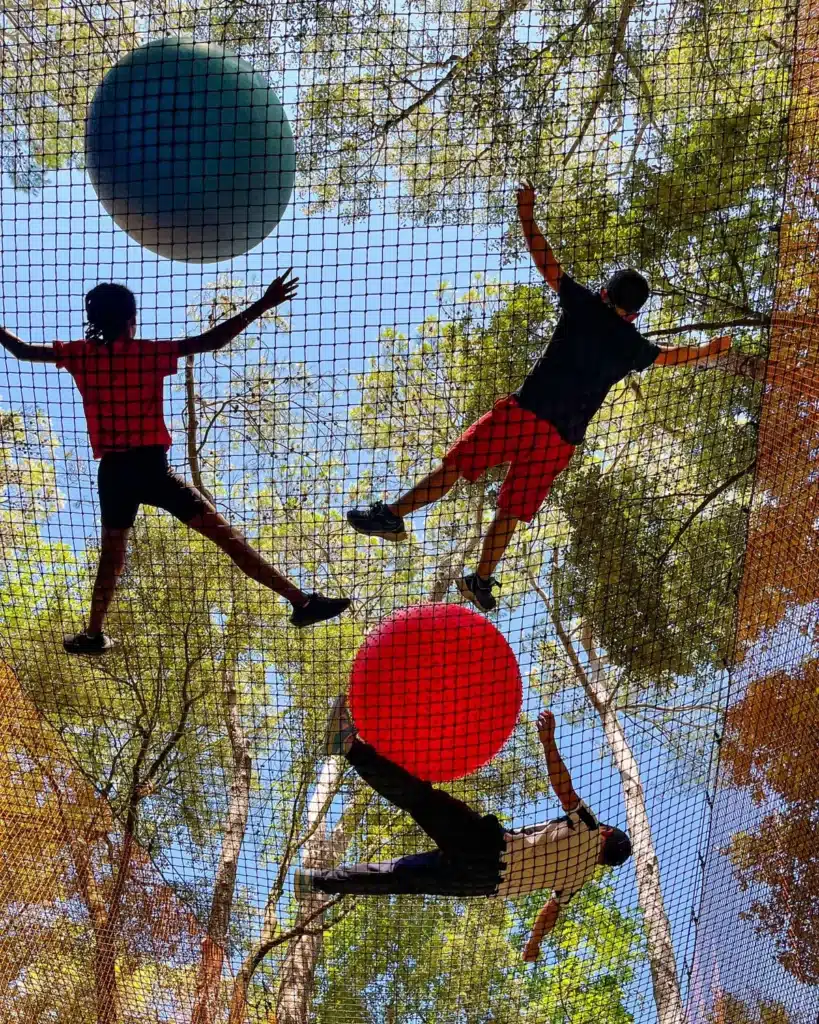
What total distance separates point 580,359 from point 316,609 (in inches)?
46.7

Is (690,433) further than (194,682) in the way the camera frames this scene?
No

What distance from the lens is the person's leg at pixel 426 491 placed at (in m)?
3.05

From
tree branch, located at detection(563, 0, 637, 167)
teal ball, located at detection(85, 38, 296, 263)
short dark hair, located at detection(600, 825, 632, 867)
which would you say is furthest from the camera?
tree branch, located at detection(563, 0, 637, 167)

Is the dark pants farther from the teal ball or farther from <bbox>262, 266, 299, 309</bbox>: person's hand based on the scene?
the teal ball

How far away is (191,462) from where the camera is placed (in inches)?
237

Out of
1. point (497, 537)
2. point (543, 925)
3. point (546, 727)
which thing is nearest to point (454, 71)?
point (497, 537)

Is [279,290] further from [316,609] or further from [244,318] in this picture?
[316,609]

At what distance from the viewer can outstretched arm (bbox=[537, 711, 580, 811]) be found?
10.2 feet

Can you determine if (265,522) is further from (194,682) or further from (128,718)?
(128,718)

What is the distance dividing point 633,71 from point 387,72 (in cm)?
131

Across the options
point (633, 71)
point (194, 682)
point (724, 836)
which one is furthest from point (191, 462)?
point (724, 836)

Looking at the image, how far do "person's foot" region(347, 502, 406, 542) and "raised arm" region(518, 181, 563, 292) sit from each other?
909 mm

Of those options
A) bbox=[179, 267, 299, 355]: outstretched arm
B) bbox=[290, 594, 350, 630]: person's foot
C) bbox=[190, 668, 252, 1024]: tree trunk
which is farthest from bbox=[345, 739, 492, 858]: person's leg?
bbox=[190, 668, 252, 1024]: tree trunk

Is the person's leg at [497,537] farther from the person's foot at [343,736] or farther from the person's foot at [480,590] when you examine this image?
the person's foot at [343,736]
